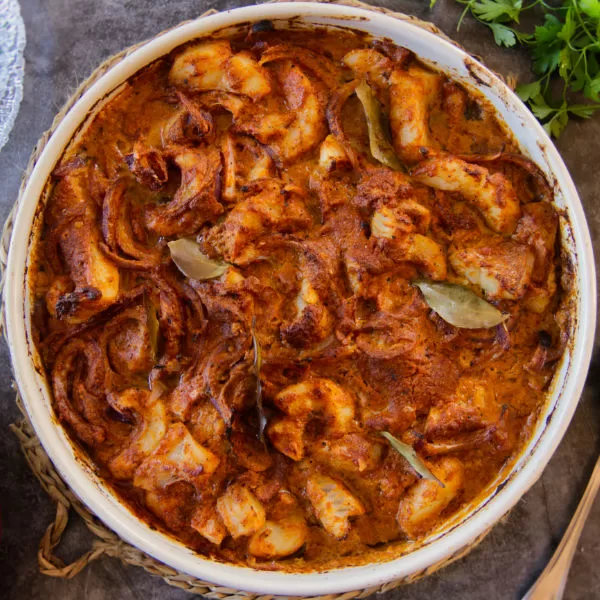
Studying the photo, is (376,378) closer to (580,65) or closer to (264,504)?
(264,504)

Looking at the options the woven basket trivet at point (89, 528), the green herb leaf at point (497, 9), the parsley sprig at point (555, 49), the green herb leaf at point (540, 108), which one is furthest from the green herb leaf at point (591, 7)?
the woven basket trivet at point (89, 528)

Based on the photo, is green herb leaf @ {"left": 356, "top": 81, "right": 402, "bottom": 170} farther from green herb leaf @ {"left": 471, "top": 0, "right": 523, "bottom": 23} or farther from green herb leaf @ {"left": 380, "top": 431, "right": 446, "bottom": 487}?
green herb leaf @ {"left": 380, "top": 431, "right": 446, "bottom": 487}

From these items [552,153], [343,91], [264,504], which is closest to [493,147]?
[552,153]

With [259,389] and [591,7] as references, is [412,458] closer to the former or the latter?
[259,389]

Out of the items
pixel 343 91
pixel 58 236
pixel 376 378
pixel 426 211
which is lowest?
pixel 376 378

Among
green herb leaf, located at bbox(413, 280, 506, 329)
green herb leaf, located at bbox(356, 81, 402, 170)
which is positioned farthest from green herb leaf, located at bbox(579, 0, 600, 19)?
green herb leaf, located at bbox(413, 280, 506, 329)

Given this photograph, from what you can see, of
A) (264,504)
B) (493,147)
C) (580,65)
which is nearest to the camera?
(264,504)

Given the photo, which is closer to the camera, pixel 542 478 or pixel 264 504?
pixel 264 504

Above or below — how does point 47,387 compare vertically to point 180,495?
above
